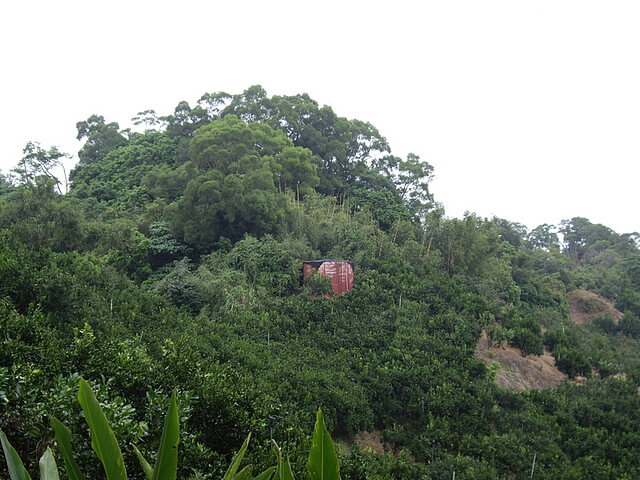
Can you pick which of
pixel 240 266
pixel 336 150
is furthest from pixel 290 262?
pixel 336 150

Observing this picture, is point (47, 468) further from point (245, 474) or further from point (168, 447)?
point (245, 474)

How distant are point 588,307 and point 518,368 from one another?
1514 centimetres

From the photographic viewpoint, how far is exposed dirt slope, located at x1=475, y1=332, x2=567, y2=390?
1188 cm

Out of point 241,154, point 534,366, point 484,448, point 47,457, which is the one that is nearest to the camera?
point 47,457

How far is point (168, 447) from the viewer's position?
154 cm

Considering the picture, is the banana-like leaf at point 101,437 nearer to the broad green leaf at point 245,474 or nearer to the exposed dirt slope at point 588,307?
the broad green leaf at point 245,474

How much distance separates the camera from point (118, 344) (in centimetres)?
480

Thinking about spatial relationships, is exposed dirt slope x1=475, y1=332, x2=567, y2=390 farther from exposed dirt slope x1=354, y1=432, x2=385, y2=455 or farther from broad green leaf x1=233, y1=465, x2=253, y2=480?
broad green leaf x1=233, y1=465, x2=253, y2=480

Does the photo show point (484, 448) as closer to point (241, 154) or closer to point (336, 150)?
point (241, 154)

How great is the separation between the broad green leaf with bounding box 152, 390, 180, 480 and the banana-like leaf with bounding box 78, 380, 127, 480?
0.12 m

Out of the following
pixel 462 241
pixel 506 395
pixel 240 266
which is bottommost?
pixel 506 395

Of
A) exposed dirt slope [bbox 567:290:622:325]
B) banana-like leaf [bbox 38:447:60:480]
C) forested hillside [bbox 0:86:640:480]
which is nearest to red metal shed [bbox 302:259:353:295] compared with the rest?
forested hillside [bbox 0:86:640:480]

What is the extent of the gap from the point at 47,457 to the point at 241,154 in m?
15.3

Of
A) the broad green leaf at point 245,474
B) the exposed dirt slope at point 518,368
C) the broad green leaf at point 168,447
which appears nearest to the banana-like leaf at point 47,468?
the broad green leaf at point 168,447
